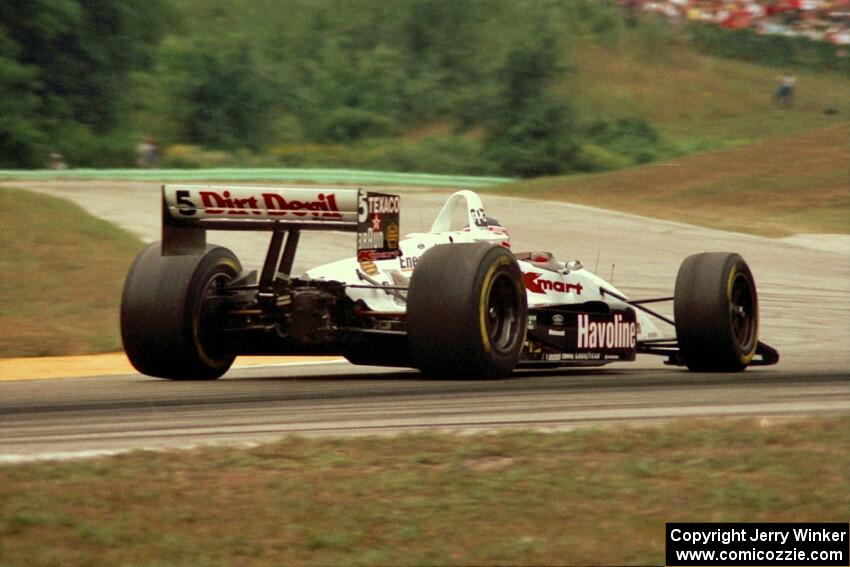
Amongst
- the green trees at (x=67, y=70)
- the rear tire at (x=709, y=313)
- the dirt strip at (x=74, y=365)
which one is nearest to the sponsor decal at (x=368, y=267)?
the rear tire at (x=709, y=313)

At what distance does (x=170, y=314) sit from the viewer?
1054 cm

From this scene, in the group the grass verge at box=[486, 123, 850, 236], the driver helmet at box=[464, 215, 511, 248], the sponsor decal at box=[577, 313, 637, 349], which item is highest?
the grass verge at box=[486, 123, 850, 236]

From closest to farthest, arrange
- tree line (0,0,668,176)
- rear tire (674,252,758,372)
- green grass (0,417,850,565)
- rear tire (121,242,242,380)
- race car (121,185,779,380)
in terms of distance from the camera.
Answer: green grass (0,417,850,565) < race car (121,185,779,380) < rear tire (121,242,242,380) < rear tire (674,252,758,372) < tree line (0,0,668,176)

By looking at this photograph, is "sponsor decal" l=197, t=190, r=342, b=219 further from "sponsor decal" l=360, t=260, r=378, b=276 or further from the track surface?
the track surface

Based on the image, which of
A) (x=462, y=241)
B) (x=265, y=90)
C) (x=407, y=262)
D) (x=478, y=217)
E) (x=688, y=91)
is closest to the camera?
(x=407, y=262)

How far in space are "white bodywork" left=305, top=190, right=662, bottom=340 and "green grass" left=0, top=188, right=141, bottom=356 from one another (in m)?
4.55

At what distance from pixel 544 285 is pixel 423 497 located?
587 centimetres

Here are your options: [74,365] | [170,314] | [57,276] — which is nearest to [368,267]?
[170,314]

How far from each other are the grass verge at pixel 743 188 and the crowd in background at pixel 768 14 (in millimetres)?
19839

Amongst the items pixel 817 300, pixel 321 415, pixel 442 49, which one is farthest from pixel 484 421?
pixel 442 49

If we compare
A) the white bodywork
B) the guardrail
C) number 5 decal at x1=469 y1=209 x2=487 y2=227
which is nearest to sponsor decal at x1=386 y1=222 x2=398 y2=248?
the white bodywork

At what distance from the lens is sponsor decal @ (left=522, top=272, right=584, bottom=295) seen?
11602 millimetres

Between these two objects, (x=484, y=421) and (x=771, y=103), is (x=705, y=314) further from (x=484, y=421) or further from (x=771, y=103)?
(x=771, y=103)

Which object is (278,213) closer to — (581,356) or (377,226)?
(377,226)
